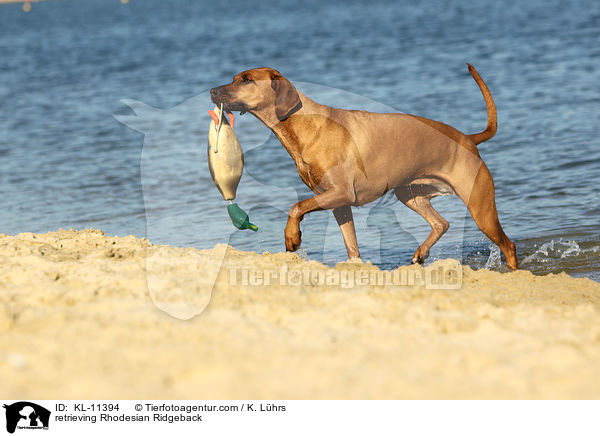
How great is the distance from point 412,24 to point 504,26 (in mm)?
4238

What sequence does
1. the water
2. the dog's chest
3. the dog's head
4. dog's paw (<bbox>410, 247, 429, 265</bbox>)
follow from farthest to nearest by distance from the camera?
the water → dog's paw (<bbox>410, 247, 429, 265</bbox>) → the dog's chest → the dog's head

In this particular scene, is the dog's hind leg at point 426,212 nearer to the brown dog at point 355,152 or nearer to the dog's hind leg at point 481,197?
the brown dog at point 355,152

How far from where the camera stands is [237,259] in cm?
471

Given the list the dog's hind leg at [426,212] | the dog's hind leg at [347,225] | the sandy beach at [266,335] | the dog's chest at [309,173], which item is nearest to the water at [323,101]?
the dog's hind leg at [426,212]

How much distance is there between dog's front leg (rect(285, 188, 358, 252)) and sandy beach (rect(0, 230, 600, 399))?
1.03 ft

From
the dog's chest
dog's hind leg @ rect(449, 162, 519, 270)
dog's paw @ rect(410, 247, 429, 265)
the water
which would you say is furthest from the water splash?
the dog's chest

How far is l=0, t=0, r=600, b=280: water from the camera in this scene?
6.72m

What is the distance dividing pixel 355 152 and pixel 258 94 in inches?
29.3
